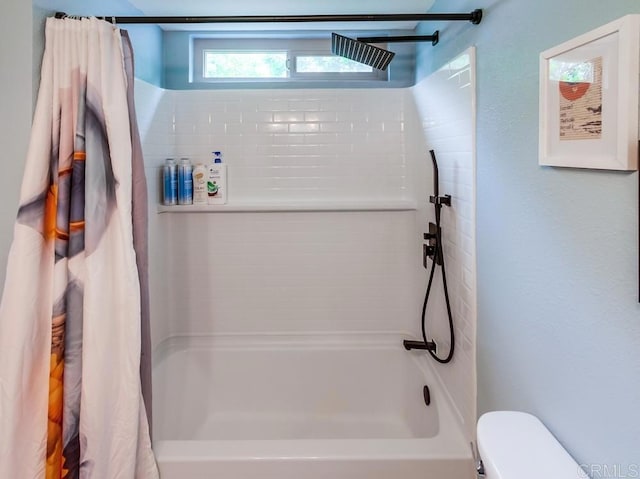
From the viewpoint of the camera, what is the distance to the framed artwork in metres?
0.72

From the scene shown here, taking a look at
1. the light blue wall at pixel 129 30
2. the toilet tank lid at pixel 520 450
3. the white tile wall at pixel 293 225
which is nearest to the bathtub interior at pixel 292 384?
the white tile wall at pixel 293 225

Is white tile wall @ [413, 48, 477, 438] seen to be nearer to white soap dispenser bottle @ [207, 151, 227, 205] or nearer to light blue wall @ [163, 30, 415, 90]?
light blue wall @ [163, 30, 415, 90]

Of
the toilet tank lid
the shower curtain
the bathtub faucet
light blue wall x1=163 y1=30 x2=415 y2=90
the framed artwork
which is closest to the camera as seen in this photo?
the framed artwork

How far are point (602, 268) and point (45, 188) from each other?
Answer: 4.95 feet

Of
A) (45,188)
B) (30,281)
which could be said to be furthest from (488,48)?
(30,281)

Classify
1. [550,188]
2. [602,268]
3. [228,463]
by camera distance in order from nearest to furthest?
[602,268]
[550,188]
[228,463]

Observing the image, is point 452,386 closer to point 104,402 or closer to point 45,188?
point 104,402

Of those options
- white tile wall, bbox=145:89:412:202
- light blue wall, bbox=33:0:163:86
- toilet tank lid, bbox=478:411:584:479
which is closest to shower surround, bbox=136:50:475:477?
white tile wall, bbox=145:89:412:202

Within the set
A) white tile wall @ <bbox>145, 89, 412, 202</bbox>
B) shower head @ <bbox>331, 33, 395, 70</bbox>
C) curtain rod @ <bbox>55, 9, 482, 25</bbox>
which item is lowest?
white tile wall @ <bbox>145, 89, 412, 202</bbox>

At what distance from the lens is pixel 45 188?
4.56ft

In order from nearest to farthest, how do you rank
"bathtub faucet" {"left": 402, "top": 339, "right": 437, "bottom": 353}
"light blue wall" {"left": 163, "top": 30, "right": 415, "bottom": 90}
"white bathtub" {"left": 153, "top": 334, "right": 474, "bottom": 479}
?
"bathtub faucet" {"left": 402, "top": 339, "right": 437, "bottom": 353} < "white bathtub" {"left": 153, "top": 334, "right": 474, "bottom": 479} < "light blue wall" {"left": 163, "top": 30, "right": 415, "bottom": 90}

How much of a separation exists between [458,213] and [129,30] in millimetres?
1677

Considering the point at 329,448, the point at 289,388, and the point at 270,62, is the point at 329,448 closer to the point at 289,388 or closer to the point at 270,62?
the point at 289,388

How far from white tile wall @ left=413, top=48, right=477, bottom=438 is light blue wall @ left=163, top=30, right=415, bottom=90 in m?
0.51
